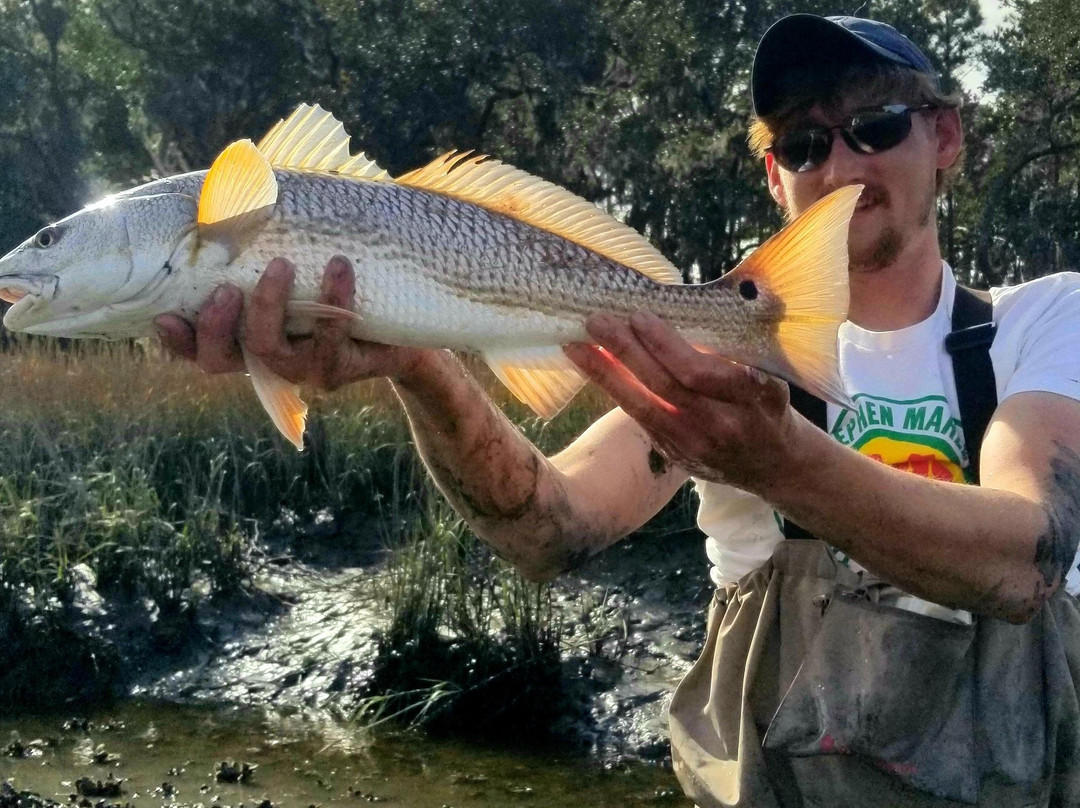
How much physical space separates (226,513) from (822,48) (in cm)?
559

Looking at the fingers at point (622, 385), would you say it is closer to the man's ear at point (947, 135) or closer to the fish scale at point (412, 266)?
the fish scale at point (412, 266)

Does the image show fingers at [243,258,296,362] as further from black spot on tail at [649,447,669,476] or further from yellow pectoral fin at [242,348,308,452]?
black spot on tail at [649,447,669,476]

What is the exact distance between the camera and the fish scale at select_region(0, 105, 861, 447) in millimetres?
2400

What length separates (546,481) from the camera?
9.59 feet

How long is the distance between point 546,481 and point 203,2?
1981 centimetres

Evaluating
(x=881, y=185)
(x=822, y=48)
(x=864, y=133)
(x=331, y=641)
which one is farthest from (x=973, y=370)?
(x=331, y=641)

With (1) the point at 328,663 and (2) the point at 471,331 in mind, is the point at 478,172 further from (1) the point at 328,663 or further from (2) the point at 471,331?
(1) the point at 328,663

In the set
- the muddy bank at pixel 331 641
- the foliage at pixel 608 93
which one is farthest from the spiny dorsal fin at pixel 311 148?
the foliage at pixel 608 93

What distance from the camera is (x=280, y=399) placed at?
2594 mm

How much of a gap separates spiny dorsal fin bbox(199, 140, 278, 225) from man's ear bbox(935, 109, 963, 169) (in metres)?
1.75

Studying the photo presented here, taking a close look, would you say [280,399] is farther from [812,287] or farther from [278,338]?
[812,287]

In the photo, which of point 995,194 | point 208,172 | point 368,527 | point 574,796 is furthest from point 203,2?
point 208,172

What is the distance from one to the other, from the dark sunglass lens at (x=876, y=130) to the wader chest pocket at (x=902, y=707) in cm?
116

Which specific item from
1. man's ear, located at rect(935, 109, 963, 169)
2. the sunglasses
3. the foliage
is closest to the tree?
the foliage
